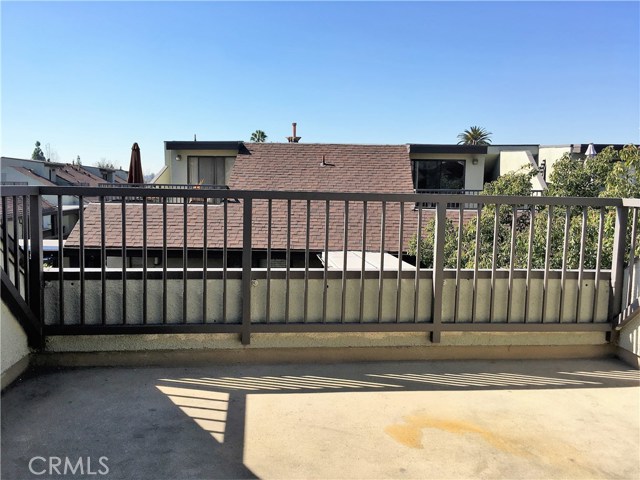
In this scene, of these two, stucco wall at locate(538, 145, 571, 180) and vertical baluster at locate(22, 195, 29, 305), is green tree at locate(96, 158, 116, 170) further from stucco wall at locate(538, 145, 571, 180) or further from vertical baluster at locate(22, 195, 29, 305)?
vertical baluster at locate(22, 195, 29, 305)

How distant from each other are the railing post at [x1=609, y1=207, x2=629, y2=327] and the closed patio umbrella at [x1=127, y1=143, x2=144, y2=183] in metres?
11.8

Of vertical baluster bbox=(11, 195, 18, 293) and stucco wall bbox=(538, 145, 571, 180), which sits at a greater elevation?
stucco wall bbox=(538, 145, 571, 180)

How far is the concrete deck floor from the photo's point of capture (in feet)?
5.53

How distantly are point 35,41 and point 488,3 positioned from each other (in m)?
6.69

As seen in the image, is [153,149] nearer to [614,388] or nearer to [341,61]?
[341,61]

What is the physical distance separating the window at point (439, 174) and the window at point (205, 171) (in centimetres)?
707

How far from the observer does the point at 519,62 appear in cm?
1202

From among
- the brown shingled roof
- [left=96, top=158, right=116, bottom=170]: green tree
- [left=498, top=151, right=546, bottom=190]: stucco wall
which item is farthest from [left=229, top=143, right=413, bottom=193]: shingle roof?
[left=96, top=158, right=116, bottom=170]: green tree

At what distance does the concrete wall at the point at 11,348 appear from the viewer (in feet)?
7.42

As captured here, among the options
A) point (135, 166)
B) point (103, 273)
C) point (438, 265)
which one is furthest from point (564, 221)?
point (135, 166)

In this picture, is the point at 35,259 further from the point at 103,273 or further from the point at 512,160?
the point at 512,160

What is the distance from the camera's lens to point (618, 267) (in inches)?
116

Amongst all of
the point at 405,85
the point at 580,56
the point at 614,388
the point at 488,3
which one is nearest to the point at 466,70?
the point at 405,85

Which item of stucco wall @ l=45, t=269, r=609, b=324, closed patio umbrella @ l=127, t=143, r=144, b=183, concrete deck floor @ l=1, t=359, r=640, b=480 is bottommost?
concrete deck floor @ l=1, t=359, r=640, b=480
